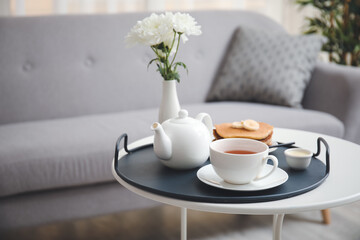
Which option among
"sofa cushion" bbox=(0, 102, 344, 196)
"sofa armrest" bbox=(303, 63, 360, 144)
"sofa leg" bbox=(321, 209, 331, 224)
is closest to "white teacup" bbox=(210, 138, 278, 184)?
"sofa cushion" bbox=(0, 102, 344, 196)

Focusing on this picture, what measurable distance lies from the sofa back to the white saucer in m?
1.31

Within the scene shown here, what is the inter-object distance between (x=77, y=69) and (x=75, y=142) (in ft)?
2.09

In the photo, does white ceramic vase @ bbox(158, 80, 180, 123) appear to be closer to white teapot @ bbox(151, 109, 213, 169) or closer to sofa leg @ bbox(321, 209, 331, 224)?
white teapot @ bbox(151, 109, 213, 169)

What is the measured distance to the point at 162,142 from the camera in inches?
41.7

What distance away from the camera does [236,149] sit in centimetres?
102

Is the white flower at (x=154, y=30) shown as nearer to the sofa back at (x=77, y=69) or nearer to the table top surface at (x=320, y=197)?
the table top surface at (x=320, y=197)

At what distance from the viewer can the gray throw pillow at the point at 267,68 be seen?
224cm

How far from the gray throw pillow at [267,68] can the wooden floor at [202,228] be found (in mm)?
609

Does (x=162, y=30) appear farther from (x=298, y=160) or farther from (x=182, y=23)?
(x=298, y=160)

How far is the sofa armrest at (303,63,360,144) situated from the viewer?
204cm

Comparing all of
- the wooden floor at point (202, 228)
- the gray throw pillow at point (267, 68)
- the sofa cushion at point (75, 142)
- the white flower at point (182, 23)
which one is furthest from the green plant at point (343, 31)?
the white flower at point (182, 23)

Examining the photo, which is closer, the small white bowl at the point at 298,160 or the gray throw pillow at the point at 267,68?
the small white bowl at the point at 298,160

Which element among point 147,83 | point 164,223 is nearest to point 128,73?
point 147,83

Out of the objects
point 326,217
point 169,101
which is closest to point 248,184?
point 169,101
